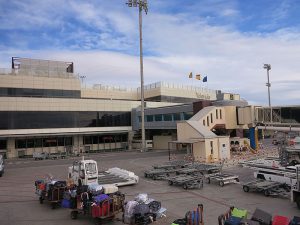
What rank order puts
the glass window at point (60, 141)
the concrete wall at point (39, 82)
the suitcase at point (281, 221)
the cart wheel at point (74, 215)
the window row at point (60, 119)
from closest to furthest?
1. the suitcase at point (281, 221)
2. the cart wheel at point (74, 215)
3. the window row at point (60, 119)
4. the concrete wall at point (39, 82)
5. the glass window at point (60, 141)

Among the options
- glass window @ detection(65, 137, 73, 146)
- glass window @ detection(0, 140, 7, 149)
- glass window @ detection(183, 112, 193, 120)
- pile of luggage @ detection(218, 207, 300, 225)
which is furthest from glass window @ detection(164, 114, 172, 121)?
pile of luggage @ detection(218, 207, 300, 225)

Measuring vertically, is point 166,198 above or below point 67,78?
below

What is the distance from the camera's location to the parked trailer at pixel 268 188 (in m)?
20.6

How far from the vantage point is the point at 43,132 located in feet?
186

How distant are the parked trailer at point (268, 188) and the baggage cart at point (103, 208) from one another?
9904 millimetres

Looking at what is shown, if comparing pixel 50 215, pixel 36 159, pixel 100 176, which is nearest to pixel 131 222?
pixel 50 215

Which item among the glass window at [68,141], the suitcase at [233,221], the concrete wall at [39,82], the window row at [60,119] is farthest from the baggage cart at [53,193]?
the concrete wall at [39,82]

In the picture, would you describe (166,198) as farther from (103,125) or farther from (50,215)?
(103,125)

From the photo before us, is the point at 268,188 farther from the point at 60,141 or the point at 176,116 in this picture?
the point at 60,141

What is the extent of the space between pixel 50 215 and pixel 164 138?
47507 mm

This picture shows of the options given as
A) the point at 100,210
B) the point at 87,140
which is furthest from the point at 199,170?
the point at 87,140

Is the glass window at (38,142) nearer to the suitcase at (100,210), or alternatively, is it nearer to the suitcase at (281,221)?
the suitcase at (100,210)

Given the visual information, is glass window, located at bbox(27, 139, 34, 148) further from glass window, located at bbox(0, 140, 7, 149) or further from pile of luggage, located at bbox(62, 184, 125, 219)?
pile of luggage, located at bbox(62, 184, 125, 219)

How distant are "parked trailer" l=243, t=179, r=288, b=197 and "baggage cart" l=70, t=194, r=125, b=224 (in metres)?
9.90
